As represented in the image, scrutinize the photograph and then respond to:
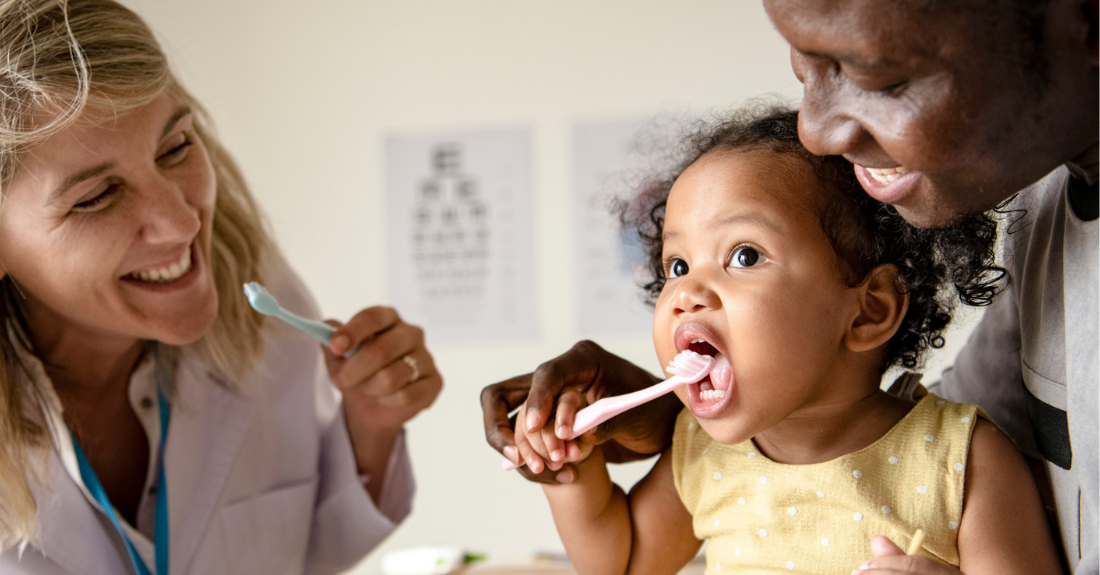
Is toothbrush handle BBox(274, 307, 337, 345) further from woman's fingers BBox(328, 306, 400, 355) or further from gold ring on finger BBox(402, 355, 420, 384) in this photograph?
gold ring on finger BBox(402, 355, 420, 384)

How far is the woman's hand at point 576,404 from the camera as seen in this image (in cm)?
72

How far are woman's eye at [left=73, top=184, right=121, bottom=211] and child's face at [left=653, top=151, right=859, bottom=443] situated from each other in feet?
2.21

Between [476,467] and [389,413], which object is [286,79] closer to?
[476,467]

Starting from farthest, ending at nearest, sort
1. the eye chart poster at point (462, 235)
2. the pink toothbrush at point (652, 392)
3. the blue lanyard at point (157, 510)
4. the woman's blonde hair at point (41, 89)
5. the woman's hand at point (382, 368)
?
1. the eye chart poster at point (462, 235)
2. the woman's hand at point (382, 368)
3. the blue lanyard at point (157, 510)
4. the woman's blonde hair at point (41, 89)
5. the pink toothbrush at point (652, 392)

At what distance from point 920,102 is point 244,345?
105cm

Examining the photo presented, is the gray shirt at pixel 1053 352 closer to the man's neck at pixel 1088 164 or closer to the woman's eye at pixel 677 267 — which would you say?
the man's neck at pixel 1088 164

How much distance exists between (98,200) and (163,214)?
0.24 feet

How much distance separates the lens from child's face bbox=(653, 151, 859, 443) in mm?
676

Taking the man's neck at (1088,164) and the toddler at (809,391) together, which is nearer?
the man's neck at (1088,164)

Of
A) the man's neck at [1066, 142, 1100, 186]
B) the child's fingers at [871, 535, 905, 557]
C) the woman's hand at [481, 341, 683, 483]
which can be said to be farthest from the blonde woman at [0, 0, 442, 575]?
the man's neck at [1066, 142, 1100, 186]

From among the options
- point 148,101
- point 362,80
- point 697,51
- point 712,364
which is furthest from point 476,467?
point 712,364

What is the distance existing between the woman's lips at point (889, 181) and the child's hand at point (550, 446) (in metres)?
0.32

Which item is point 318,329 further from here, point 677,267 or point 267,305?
point 677,267

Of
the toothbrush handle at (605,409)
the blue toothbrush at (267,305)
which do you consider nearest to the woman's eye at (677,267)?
the toothbrush handle at (605,409)
